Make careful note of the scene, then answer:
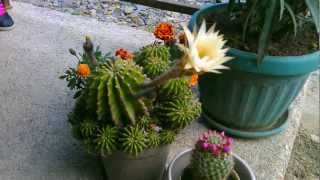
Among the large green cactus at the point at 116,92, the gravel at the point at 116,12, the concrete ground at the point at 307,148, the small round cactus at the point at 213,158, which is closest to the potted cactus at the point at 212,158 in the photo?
the small round cactus at the point at 213,158

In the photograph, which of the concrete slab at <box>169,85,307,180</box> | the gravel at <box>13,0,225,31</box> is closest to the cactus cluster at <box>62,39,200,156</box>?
the concrete slab at <box>169,85,307,180</box>

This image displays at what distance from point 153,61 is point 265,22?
0.42 meters

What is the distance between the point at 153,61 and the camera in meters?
1.62

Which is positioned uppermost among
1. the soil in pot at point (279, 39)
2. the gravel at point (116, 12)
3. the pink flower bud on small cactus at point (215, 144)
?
the soil in pot at point (279, 39)

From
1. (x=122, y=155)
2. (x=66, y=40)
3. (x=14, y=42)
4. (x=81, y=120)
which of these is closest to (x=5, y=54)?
(x=14, y=42)

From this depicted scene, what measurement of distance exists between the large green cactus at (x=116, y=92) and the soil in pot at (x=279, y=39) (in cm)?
52

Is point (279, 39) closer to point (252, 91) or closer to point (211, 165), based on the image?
point (252, 91)

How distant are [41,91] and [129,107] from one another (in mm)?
818

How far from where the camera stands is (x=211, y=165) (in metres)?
1.46

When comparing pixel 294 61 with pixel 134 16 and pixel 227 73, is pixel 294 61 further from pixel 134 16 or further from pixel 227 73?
pixel 134 16

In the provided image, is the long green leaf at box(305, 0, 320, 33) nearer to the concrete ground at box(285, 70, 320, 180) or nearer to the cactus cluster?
the cactus cluster

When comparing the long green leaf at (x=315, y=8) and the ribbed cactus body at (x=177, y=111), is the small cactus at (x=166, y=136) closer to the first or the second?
the ribbed cactus body at (x=177, y=111)

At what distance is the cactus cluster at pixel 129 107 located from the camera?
1.47 meters

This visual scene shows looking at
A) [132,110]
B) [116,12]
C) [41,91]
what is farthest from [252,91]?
[116,12]
